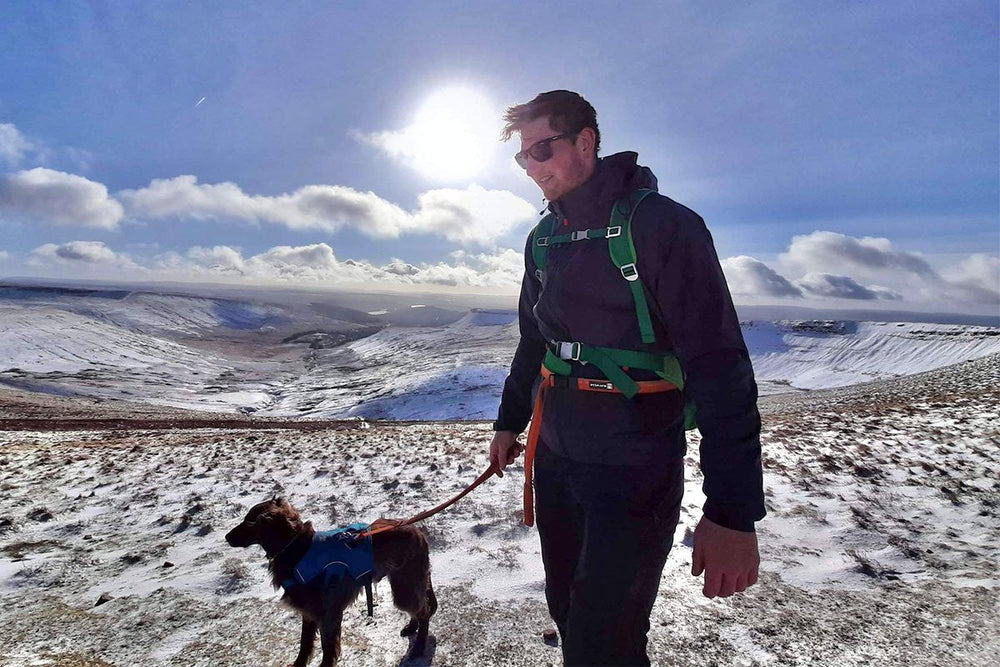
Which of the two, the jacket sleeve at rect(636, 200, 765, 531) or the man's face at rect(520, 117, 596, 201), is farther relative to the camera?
the man's face at rect(520, 117, 596, 201)

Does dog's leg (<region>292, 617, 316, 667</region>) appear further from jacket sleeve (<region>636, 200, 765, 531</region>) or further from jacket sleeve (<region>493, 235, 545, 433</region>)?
jacket sleeve (<region>636, 200, 765, 531</region>)

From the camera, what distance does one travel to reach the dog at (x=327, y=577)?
438 cm

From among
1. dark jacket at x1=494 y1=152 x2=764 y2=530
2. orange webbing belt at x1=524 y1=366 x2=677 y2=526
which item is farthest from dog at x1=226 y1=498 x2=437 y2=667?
dark jacket at x1=494 y1=152 x2=764 y2=530

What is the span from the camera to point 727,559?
2260 mm

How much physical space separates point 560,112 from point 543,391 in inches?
65.7

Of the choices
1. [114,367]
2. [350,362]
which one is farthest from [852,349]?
[114,367]

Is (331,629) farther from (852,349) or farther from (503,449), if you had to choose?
(852,349)

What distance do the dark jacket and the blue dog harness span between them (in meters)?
2.45

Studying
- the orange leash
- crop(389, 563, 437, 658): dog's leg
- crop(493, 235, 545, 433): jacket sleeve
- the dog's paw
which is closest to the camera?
the orange leash

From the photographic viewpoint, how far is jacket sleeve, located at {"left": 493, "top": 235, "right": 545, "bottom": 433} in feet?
12.1

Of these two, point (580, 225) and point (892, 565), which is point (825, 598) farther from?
point (580, 225)

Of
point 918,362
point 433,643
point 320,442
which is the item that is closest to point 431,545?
point 433,643

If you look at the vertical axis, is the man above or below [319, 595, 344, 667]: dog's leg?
above

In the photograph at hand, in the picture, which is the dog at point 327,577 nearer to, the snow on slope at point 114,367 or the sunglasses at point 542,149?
the sunglasses at point 542,149
